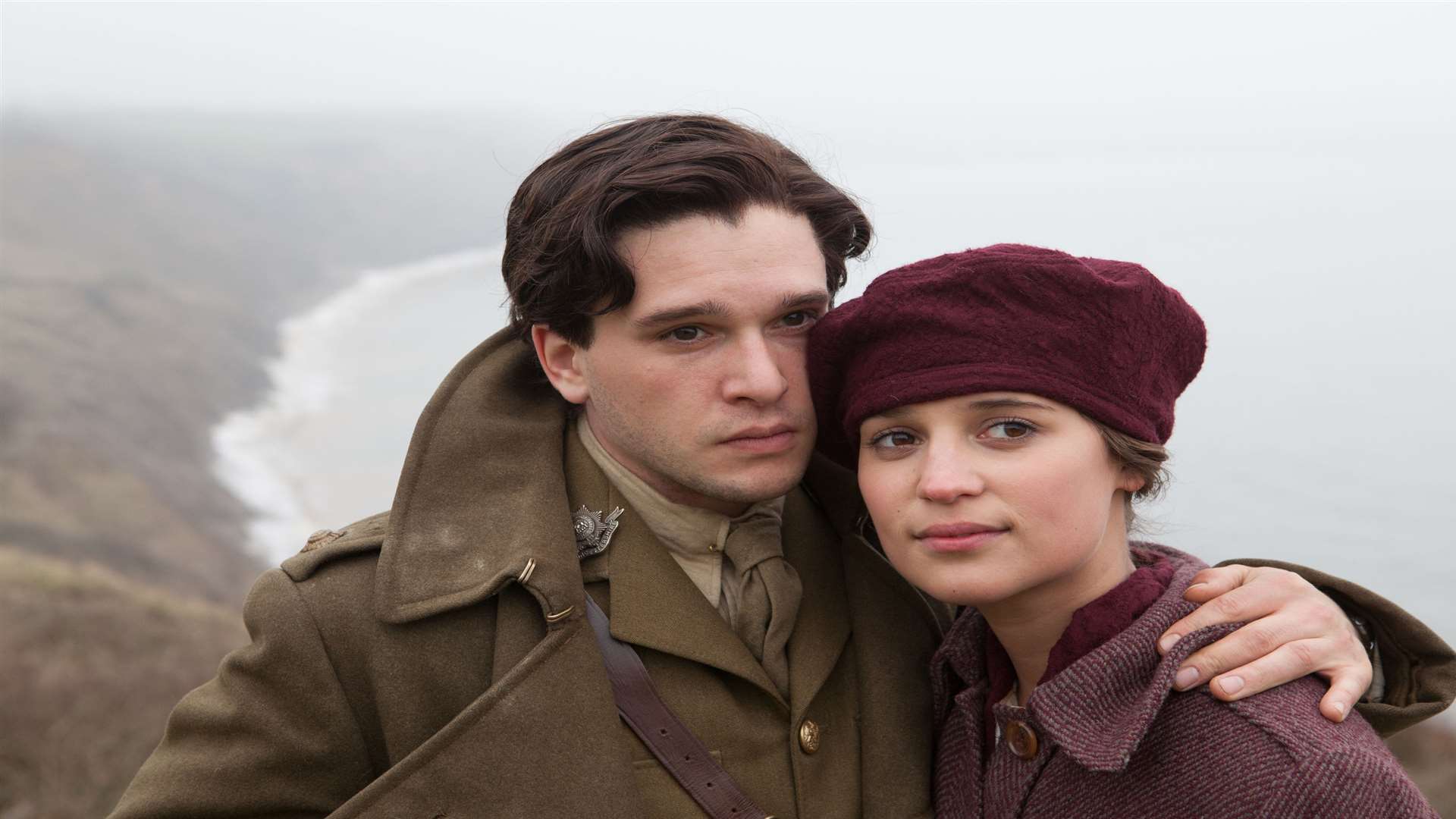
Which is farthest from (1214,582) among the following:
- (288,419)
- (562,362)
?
(288,419)

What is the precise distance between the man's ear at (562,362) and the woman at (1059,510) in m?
0.97

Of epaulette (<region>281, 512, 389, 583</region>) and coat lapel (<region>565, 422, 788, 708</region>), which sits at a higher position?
epaulette (<region>281, 512, 389, 583</region>)

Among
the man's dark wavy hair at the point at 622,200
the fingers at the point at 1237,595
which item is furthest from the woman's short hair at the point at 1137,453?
the man's dark wavy hair at the point at 622,200

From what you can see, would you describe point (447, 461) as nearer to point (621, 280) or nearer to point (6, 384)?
point (621, 280)

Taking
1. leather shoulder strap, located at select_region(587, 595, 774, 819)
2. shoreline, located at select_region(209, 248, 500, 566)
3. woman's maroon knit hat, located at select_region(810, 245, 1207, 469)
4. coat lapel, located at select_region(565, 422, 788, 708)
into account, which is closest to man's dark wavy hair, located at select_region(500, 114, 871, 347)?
coat lapel, located at select_region(565, 422, 788, 708)

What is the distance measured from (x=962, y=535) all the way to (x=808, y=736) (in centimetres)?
83

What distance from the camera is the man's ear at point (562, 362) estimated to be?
368 centimetres

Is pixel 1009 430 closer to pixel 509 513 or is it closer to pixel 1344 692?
pixel 1344 692

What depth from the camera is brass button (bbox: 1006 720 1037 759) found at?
9.21 feet

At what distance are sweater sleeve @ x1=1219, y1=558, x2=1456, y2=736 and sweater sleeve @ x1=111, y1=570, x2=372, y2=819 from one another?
244 cm

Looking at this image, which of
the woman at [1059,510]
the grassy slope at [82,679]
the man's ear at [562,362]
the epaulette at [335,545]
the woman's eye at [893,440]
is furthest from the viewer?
the grassy slope at [82,679]

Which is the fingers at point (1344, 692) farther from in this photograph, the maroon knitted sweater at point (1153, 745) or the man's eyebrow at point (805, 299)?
the man's eyebrow at point (805, 299)

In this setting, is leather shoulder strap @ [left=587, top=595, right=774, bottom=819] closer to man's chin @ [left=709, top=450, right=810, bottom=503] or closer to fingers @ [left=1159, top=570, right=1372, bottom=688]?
man's chin @ [left=709, top=450, right=810, bottom=503]

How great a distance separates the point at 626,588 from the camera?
327 centimetres
